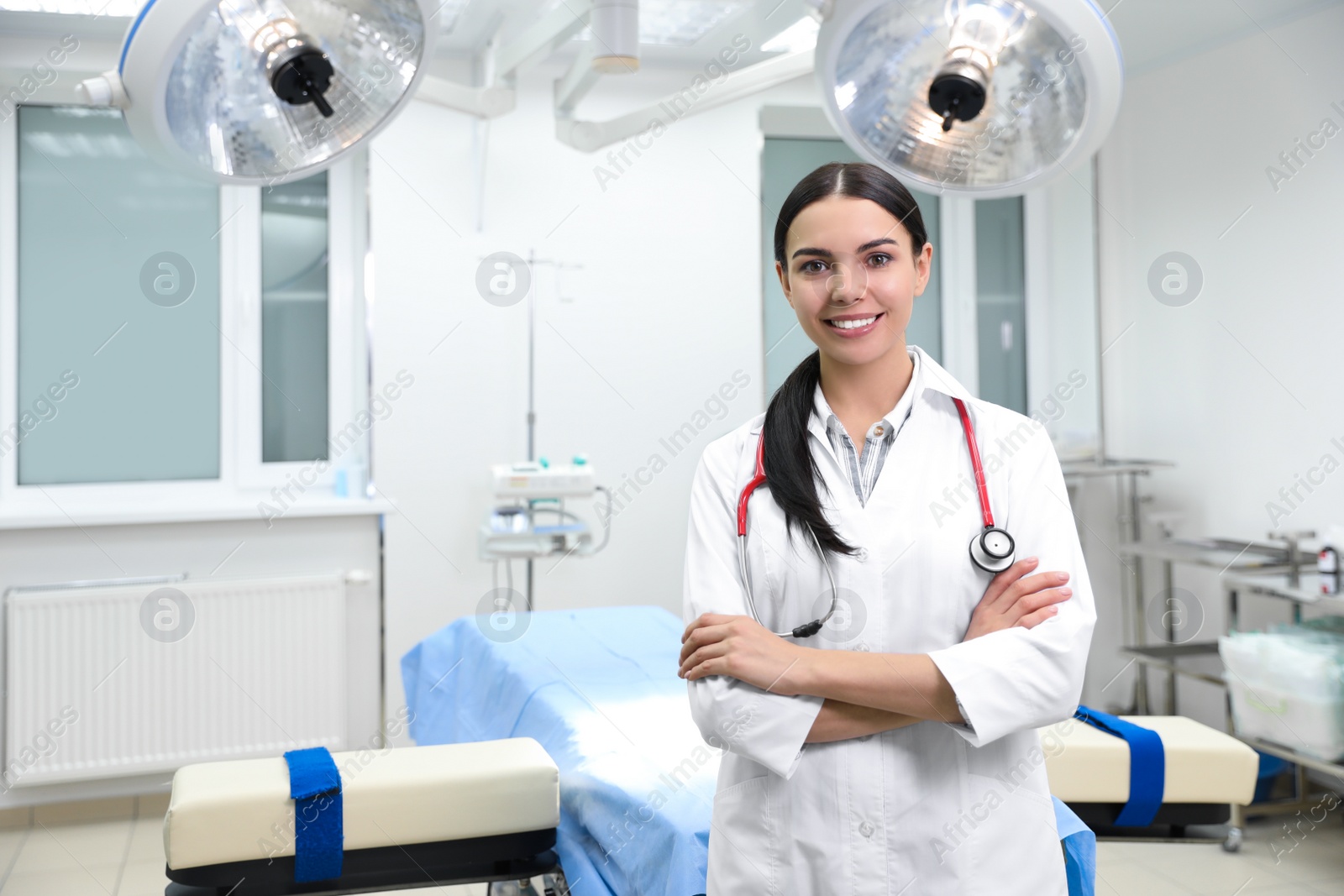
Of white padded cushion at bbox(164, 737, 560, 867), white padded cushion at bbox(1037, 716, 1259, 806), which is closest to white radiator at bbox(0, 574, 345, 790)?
white padded cushion at bbox(164, 737, 560, 867)

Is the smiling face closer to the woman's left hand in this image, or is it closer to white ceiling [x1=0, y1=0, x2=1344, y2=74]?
the woman's left hand

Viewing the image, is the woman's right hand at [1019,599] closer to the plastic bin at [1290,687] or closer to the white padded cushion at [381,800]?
the white padded cushion at [381,800]

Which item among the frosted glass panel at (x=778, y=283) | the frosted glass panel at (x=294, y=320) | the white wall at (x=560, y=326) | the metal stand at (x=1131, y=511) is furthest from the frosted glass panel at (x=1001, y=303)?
the frosted glass panel at (x=294, y=320)

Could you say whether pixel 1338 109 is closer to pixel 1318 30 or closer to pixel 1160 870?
pixel 1318 30

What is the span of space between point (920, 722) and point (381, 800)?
2.30 feet

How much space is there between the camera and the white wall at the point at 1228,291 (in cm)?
303

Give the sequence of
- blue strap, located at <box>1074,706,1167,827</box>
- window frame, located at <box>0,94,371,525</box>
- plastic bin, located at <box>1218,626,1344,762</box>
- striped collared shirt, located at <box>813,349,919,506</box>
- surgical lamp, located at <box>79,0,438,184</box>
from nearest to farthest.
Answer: surgical lamp, located at <box>79,0,438,184</box> → striped collared shirt, located at <box>813,349,919,506</box> → blue strap, located at <box>1074,706,1167,827</box> → plastic bin, located at <box>1218,626,1344,762</box> → window frame, located at <box>0,94,371,525</box>

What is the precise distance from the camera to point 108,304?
3250 millimetres

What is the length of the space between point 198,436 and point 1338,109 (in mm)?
3566

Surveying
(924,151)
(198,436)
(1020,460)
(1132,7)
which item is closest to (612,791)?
(1020,460)

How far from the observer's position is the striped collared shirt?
1134 millimetres

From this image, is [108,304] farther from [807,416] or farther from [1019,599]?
[1019,599]

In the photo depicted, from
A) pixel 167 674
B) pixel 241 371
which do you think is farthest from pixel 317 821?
pixel 241 371

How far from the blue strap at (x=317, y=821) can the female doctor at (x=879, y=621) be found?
497mm
